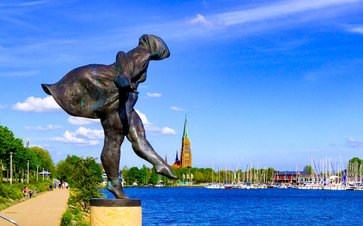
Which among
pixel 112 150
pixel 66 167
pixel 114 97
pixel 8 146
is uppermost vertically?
pixel 8 146

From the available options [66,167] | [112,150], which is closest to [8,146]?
[66,167]

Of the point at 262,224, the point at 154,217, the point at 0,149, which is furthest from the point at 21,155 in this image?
the point at 262,224

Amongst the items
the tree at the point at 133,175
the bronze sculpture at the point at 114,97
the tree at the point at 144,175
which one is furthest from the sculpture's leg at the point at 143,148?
the tree at the point at 144,175

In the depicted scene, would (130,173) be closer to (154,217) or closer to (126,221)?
(154,217)

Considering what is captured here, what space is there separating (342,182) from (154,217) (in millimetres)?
126558

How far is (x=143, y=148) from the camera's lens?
11031 mm

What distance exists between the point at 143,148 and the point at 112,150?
538 mm

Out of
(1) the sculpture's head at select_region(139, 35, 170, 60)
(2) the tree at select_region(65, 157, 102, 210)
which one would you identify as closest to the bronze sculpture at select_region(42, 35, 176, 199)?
(1) the sculpture's head at select_region(139, 35, 170, 60)

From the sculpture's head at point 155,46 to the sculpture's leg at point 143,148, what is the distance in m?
1.15

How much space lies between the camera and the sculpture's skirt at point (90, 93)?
10.7 meters

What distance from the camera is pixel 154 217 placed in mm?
60562

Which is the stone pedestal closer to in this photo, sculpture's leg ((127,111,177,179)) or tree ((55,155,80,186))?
sculpture's leg ((127,111,177,179))

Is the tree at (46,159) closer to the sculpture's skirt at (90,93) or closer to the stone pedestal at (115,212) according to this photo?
the sculpture's skirt at (90,93)

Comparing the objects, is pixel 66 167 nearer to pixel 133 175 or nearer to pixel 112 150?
pixel 133 175
